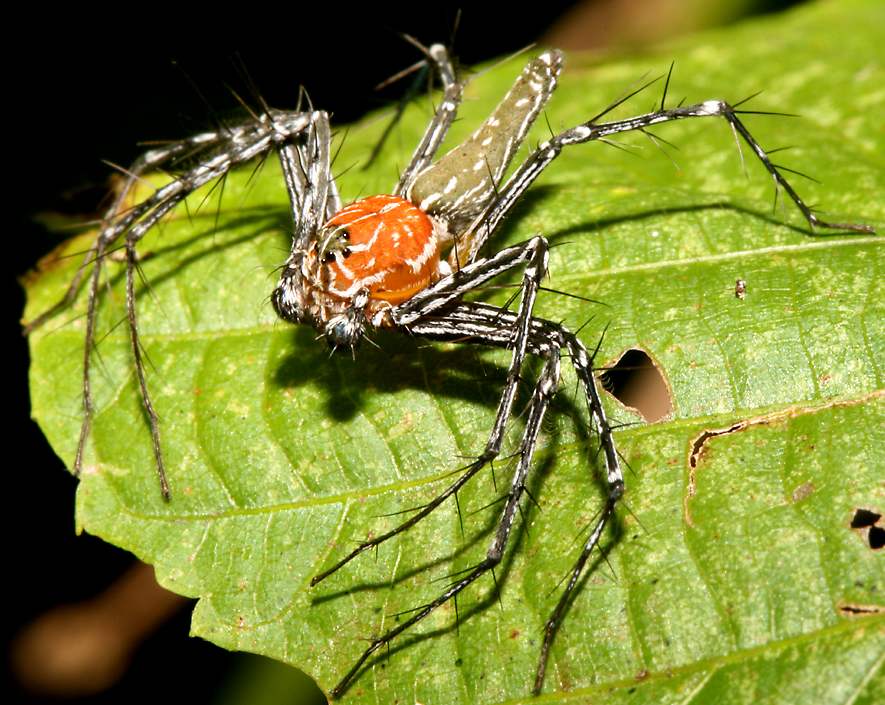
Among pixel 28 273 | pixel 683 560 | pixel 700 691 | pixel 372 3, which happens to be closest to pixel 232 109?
pixel 28 273

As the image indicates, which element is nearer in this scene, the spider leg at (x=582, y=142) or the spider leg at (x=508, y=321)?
the spider leg at (x=508, y=321)

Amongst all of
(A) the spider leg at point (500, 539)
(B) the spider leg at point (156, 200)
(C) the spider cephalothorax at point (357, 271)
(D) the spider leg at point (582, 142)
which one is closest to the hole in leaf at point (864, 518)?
(A) the spider leg at point (500, 539)

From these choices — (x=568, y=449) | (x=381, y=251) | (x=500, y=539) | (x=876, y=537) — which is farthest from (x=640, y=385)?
(x=381, y=251)

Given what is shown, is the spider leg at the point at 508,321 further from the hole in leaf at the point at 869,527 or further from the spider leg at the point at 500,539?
the hole in leaf at the point at 869,527

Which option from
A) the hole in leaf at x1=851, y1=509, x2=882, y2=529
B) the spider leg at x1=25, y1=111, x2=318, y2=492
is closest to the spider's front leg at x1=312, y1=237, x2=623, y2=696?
the hole in leaf at x1=851, y1=509, x2=882, y2=529

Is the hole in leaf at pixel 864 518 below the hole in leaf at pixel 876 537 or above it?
above

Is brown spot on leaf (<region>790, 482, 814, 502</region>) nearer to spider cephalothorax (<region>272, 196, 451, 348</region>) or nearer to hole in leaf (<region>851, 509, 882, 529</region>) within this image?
hole in leaf (<region>851, 509, 882, 529</region>)
